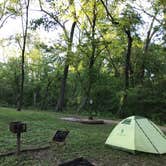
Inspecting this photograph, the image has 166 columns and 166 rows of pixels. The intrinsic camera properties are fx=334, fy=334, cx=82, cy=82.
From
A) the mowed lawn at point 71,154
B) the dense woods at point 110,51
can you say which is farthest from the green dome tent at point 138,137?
the dense woods at point 110,51

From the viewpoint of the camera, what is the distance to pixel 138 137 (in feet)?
28.2

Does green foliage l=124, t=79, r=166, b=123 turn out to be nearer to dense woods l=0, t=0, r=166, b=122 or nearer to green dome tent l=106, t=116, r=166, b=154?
dense woods l=0, t=0, r=166, b=122

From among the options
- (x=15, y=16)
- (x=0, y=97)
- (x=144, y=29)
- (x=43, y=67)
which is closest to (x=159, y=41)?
(x=144, y=29)

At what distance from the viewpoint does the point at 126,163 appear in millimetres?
7355

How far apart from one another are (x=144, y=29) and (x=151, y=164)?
20.0 metres

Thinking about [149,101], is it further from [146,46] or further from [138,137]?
[138,137]

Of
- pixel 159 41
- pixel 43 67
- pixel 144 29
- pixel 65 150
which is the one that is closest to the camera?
pixel 65 150

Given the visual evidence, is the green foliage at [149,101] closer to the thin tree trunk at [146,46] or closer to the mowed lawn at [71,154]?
the thin tree trunk at [146,46]

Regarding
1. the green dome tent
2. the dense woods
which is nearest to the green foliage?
the dense woods

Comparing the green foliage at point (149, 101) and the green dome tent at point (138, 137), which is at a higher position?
the green foliage at point (149, 101)

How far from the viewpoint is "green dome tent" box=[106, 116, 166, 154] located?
333 inches

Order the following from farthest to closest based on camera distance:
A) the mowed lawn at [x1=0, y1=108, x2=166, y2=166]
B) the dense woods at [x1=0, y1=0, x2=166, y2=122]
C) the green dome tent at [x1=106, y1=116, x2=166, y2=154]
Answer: the dense woods at [x1=0, y1=0, x2=166, y2=122] → the green dome tent at [x1=106, y1=116, x2=166, y2=154] → the mowed lawn at [x1=0, y1=108, x2=166, y2=166]

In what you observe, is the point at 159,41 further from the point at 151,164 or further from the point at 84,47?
the point at 151,164

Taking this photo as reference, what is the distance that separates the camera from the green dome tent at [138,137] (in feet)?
27.8
